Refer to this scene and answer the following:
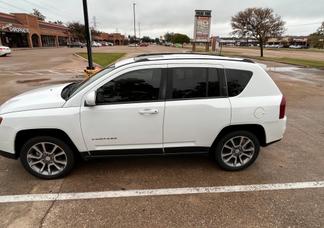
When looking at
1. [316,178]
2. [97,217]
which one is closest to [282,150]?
[316,178]

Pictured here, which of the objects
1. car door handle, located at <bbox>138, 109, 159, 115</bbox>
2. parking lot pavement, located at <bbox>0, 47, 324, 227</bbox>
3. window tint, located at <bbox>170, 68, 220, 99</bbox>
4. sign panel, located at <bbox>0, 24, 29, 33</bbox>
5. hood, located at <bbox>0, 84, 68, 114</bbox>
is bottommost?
parking lot pavement, located at <bbox>0, 47, 324, 227</bbox>

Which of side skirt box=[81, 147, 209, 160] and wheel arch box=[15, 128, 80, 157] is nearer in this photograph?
wheel arch box=[15, 128, 80, 157]

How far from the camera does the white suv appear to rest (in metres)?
3.20

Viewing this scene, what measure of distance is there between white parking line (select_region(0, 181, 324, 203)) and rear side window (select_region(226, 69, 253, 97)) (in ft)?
4.36

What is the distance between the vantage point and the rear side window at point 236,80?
135 inches

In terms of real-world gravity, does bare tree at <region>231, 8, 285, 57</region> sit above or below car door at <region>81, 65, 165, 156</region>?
above

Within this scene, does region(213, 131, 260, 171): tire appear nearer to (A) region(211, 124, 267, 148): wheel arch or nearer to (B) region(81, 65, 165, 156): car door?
(A) region(211, 124, 267, 148): wheel arch

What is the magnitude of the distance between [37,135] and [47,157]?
35 cm

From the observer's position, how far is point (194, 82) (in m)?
3.38

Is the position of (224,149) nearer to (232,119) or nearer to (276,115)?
(232,119)

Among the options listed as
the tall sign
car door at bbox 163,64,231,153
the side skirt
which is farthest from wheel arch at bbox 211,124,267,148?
the tall sign

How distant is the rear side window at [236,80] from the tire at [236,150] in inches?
24.3

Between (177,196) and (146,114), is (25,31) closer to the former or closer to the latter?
(146,114)

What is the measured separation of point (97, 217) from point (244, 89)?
8.48ft
